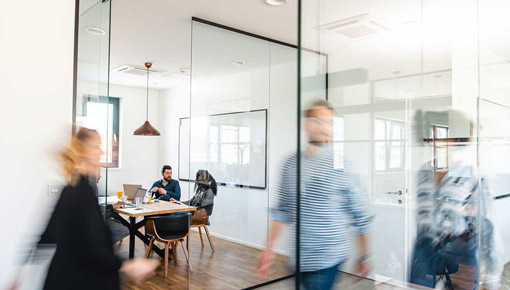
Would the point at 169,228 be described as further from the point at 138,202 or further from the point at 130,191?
the point at 130,191

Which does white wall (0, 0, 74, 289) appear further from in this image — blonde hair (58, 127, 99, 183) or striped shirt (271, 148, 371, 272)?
striped shirt (271, 148, 371, 272)

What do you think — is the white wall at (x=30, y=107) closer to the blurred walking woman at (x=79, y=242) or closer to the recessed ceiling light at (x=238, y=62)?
the blurred walking woman at (x=79, y=242)

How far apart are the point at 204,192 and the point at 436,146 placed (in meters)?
3.08

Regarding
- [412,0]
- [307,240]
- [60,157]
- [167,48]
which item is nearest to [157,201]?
[167,48]

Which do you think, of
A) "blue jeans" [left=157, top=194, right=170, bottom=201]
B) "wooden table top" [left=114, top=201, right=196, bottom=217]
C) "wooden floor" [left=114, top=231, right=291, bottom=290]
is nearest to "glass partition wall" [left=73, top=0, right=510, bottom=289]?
"wooden floor" [left=114, top=231, right=291, bottom=290]

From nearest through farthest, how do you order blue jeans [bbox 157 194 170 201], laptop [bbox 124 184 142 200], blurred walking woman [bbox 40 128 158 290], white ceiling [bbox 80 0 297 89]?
1. blurred walking woman [bbox 40 128 158 290]
2. white ceiling [bbox 80 0 297 89]
3. blue jeans [bbox 157 194 170 201]
4. laptop [bbox 124 184 142 200]

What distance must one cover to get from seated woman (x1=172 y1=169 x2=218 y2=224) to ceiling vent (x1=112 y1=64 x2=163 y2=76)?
268 centimetres

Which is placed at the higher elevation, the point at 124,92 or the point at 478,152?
the point at 124,92

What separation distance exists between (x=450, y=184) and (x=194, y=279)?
11.1ft

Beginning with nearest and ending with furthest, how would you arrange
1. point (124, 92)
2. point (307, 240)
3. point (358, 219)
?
1. point (358, 219)
2. point (307, 240)
3. point (124, 92)

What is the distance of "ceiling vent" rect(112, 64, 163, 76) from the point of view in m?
5.74

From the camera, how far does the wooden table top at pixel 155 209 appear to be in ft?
14.1

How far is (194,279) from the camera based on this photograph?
153 inches

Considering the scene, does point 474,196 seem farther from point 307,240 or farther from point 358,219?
point 307,240
